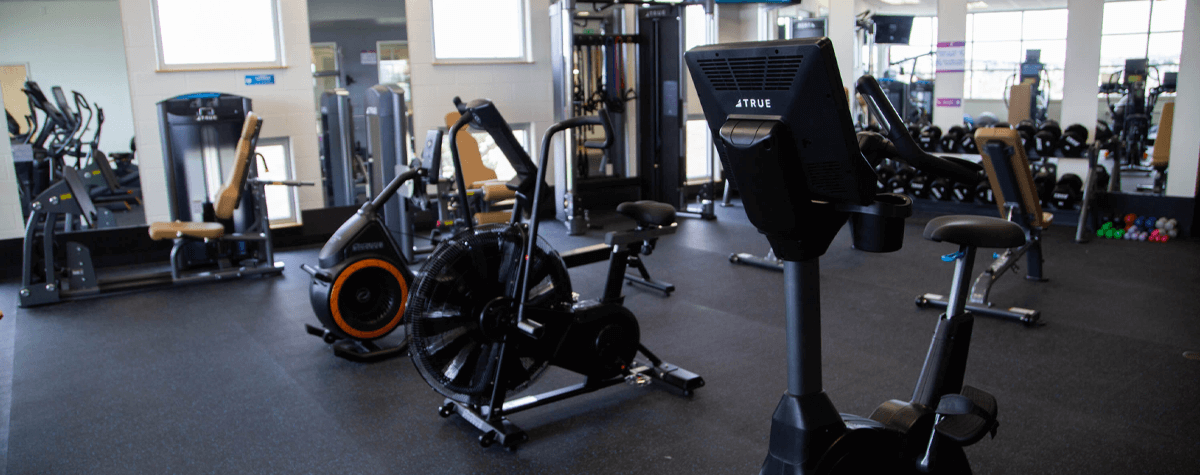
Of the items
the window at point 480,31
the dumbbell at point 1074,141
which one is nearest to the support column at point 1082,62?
the dumbbell at point 1074,141

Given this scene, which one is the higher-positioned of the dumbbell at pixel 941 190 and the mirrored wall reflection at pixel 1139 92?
the mirrored wall reflection at pixel 1139 92

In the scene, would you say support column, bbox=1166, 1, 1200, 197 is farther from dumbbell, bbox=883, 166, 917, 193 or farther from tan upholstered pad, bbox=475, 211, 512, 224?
tan upholstered pad, bbox=475, 211, 512, 224

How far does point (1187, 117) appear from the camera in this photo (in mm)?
6223

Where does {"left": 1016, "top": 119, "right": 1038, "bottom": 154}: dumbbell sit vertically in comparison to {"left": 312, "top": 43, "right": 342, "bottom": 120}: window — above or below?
below

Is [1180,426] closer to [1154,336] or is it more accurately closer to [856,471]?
[1154,336]

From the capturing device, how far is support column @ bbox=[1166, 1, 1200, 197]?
611 centimetres

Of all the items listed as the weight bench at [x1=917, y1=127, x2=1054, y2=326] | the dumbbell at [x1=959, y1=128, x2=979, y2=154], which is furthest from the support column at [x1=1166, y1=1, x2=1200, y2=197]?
the weight bench at [x1=917, y1=127, x2=1054, y2=326]

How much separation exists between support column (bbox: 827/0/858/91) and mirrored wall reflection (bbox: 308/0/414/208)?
4.42 meters

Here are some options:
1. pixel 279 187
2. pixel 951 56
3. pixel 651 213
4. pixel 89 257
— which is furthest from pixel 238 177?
pixel 951 56

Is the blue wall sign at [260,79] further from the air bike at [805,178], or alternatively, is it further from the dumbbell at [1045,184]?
the dumbbell at [1045,184]

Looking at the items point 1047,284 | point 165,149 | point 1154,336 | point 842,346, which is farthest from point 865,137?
point 165,149

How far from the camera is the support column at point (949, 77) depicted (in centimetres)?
762

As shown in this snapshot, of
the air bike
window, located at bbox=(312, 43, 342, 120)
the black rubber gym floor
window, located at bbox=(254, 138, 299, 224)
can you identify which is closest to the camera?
the air bike

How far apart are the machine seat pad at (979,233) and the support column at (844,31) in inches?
259
